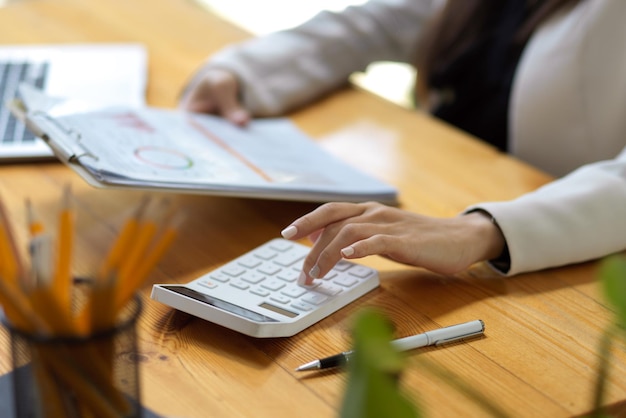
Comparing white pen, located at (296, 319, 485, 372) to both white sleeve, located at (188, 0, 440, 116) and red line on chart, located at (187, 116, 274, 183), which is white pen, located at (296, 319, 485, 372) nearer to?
red line on chart, located at (187, 116, 274, 183)

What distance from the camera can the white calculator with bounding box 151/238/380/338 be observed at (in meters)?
0.67

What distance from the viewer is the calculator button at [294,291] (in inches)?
28.0

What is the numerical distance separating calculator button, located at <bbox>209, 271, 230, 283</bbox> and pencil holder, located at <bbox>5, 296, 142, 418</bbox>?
24 cm

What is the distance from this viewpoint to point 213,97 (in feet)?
3.75

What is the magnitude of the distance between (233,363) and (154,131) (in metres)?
0.39

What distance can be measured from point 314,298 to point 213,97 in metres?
0.51

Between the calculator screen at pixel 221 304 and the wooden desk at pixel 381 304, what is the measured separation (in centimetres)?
2

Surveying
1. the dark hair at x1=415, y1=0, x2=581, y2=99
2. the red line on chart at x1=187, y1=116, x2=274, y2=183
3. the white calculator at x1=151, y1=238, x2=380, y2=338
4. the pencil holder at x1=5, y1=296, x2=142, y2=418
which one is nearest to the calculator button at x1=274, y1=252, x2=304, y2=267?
the white calculator at x1=151, y1=238, x2=380, y2=338

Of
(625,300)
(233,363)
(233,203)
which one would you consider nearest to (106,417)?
(233,363)

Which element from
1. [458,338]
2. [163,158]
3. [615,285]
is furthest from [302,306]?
[615,285]

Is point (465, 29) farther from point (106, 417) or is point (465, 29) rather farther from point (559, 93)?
point (106, 417)

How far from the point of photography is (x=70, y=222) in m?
0.45

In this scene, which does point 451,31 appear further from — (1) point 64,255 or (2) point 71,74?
(1) point 64,255

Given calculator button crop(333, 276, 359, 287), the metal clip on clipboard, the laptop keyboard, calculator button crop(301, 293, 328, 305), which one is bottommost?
the laptop keyboard
